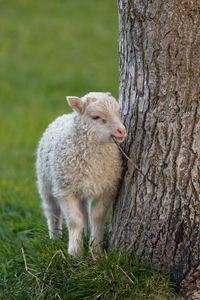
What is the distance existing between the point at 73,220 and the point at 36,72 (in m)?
10.1

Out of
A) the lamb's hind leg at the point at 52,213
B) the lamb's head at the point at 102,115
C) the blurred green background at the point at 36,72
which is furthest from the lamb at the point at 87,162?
the blurred green background at the point at 36,72

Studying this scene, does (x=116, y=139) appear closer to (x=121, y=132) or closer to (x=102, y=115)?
(x=121, y=132)

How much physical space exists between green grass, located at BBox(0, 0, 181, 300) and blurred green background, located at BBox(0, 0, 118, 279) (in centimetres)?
1

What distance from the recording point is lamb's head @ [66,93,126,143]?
5.42 m

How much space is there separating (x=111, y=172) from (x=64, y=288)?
779 millimetres

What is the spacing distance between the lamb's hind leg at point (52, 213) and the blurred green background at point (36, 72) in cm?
52

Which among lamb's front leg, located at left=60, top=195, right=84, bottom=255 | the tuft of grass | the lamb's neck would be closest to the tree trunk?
the tuft of grass

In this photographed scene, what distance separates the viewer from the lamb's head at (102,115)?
213 inches

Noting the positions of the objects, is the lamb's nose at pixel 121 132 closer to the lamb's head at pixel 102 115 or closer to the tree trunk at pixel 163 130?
the lamb's head at pixel 102 115

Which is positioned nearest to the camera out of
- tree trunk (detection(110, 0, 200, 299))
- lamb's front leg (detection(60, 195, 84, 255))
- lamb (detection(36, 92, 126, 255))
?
tree trunk (detection(110, 0, 200, 299))

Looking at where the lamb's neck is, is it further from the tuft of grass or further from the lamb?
the tuft of grass

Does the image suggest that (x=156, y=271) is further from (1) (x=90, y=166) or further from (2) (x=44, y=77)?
(2) (x=44, y=77)

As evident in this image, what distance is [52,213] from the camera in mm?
6613

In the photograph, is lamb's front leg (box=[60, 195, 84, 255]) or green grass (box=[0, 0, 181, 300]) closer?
green grass (box=[0, 0, 181, 300])
